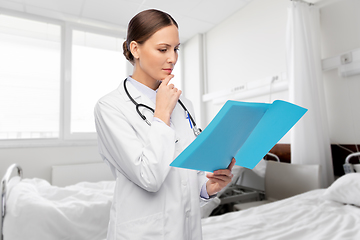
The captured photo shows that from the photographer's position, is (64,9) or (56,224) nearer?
(56,224)

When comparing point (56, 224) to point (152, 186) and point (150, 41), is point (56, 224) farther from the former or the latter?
point (150, 41)

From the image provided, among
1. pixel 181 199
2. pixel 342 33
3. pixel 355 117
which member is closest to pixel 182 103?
pixel 181 199

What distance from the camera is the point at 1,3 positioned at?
2.98 meters

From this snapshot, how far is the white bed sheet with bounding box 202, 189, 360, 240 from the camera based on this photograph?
3.85 feet

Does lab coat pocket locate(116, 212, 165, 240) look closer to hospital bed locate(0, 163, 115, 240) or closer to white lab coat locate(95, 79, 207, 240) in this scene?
white lab coat locate(95, 79, 207, 240)

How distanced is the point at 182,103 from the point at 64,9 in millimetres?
2981

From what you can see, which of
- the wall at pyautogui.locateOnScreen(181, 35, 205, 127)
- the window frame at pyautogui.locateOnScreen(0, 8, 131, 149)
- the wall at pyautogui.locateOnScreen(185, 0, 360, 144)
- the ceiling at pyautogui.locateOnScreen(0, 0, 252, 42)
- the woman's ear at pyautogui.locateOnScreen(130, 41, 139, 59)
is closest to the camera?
the woman's ear at pyautogui.locateOnScreen(130, 41, 139, 59)

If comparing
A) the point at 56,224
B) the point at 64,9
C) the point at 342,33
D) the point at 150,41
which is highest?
the point at 64,9

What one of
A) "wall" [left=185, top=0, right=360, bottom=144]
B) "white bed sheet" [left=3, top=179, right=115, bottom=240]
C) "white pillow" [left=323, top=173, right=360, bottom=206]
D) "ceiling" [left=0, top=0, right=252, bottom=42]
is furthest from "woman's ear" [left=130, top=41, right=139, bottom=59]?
"ceiling" [left=0, top=0, right=252, bottom=42]

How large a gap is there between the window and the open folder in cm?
317

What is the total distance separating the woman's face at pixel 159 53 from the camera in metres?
0.74

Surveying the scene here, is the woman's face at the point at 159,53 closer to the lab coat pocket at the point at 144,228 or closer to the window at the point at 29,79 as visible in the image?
the lab coat pocket at the point at 144,228

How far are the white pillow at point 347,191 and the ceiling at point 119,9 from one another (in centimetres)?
233

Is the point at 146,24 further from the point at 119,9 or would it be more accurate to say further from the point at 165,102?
the point at 119,9
